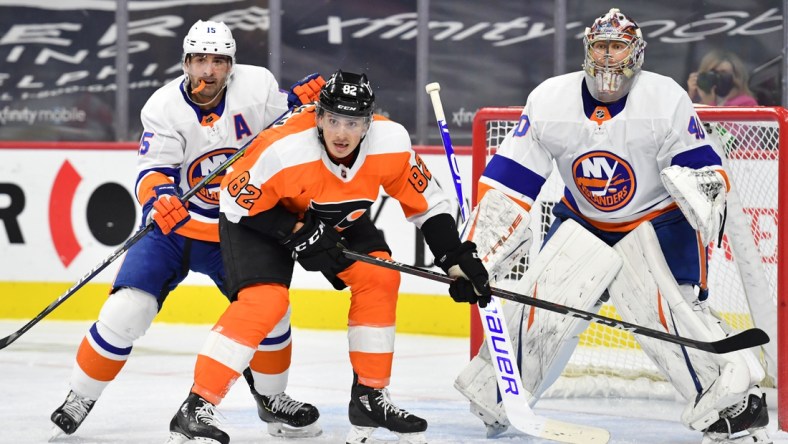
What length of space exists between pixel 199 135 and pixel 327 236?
689 mm

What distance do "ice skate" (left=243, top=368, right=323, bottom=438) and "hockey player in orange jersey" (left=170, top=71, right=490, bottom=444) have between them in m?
0.36

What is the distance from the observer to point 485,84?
689cm

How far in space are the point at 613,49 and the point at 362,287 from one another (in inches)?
35.7

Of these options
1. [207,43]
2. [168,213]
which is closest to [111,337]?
[168,213]

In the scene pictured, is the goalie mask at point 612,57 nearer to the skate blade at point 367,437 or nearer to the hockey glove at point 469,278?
the hockey glove at point 469,278

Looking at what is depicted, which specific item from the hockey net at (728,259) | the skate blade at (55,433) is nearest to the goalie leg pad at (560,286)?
the hockey net at (728,259)

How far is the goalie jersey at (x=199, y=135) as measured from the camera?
13.1ft

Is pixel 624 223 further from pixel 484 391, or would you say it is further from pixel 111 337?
pixel 111 337

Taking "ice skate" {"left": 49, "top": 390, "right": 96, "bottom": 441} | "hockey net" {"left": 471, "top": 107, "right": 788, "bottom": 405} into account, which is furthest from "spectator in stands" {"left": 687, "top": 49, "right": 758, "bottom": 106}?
"ice skate" {"left": 49, "top": 390, "right": 96, "bottom": 441}

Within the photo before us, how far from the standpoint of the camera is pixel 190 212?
13.3ft

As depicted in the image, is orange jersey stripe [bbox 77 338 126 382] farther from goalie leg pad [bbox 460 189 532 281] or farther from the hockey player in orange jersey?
goalie leg pad [bbox 460 189 532 281]

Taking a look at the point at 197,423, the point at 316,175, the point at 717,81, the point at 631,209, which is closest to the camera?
the point at 197,423

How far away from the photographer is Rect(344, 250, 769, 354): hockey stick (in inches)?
140

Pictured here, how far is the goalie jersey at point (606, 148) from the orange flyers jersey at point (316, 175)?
0.35 m
